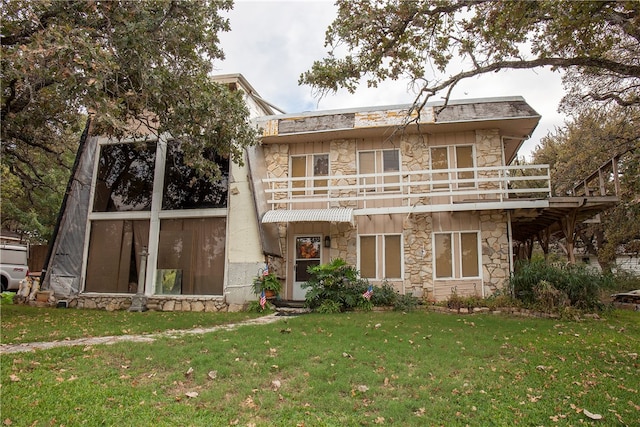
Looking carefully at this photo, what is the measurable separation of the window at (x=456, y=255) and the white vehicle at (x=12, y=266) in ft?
54.8

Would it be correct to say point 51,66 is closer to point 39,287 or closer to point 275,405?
point 275,405

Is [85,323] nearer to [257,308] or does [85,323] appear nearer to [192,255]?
[192,255]

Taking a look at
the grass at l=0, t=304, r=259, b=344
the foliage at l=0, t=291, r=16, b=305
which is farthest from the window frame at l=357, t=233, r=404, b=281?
the foliage at l=0, t=291, r=16, b=305

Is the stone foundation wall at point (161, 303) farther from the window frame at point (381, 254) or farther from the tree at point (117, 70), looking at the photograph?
the window frame at point (381, 254)

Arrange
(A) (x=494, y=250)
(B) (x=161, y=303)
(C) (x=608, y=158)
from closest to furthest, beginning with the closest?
(A) (x=494, y=250)
(B) (x=161, y=303)
(C) (x=608, y=158)

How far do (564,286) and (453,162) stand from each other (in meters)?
5.00

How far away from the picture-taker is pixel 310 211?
1330 centimetres

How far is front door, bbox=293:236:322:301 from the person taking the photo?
14.1 m

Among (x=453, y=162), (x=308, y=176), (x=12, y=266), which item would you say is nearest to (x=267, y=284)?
(x=308, y=176)

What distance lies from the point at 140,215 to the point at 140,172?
5.18 feet

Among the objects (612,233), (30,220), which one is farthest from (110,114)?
(612,233)

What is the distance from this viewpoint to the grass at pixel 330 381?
4324 millimetres

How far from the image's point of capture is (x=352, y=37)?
364 inches

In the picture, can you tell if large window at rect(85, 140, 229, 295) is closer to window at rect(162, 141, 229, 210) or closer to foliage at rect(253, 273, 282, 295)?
window at rect(162, 141, 229, 210)
